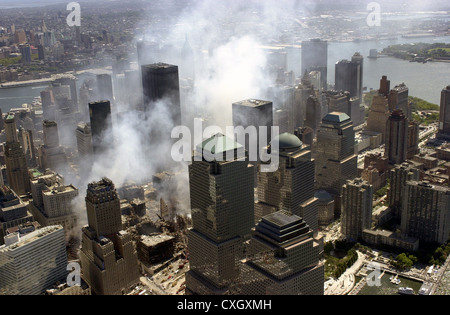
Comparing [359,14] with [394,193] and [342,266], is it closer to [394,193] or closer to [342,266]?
[394,193]

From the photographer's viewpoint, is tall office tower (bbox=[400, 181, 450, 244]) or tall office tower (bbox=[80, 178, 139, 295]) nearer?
tall office tower (bbox=[80, 178, 139, 295])

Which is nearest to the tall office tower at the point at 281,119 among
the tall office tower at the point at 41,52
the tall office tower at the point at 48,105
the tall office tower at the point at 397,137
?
the tall office tower at the point at 397,137

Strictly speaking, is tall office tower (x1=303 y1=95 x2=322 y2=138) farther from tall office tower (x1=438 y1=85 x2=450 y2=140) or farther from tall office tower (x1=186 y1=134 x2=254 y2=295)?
tall office tower (x1=186 y1=134 x2=254 y2=295)

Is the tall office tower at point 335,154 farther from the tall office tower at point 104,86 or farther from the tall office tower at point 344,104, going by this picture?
the tall office tower at point 104,86

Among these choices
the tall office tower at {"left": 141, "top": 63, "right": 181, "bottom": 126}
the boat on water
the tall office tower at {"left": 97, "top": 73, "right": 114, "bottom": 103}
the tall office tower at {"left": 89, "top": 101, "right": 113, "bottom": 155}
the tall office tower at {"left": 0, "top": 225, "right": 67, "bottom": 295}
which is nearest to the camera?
the tall office tower at {"left": 0, "top": 225, "right": 67, "bottom": 295}

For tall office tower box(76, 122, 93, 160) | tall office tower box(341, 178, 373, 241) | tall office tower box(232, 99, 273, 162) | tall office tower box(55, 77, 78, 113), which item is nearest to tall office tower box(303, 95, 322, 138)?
tall office tower box(232, 99, 273, 162)

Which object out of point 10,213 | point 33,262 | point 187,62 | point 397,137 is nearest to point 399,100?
point 397,137

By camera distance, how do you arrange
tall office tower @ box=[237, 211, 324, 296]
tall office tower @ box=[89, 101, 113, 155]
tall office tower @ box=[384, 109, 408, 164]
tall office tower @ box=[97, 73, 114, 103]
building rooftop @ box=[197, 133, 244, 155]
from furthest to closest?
tall office tower @ box=[97, 73, 114, 103]
tall office tower @ box=[89, 101, 113, 155]
tall office tower @ box=[384, 109, 408, 164]
building rooftop @ box=[197, 133, 244, 155]
tall office tower @ box=[237, 211, 324, 296]
